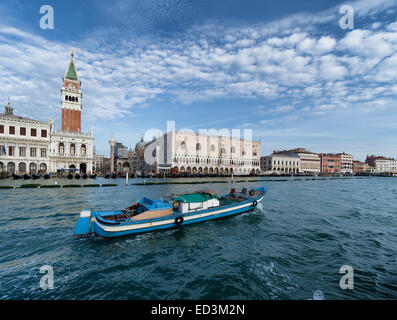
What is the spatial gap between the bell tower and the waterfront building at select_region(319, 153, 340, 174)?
118 m

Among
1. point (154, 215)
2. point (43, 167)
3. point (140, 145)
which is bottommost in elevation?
point (154, 215)

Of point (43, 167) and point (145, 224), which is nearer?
point (145, 224)

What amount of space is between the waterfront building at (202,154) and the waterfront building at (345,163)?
56.9m

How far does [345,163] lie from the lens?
116 meters

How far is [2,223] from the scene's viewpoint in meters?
11.0

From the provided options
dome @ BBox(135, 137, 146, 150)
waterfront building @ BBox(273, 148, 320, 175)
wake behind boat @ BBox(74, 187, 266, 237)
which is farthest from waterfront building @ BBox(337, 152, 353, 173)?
wake behind boat @ BBox(74, 187, 266, 237)

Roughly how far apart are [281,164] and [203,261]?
103878 millimetres

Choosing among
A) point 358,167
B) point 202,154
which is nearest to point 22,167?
point 202,154

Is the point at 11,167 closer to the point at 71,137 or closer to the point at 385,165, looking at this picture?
the point at 71,137

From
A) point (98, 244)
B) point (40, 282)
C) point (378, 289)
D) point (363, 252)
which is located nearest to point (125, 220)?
point (98, 244)

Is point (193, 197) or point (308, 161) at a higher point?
point (308, 161)
